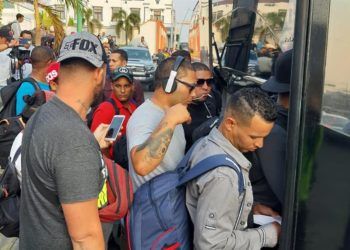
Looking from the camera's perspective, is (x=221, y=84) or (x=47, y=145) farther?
(x=221, y=84)

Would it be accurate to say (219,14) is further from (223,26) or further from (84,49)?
(84,49)

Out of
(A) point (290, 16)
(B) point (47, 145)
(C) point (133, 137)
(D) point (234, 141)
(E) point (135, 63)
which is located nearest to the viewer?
(B) point (47, 145)

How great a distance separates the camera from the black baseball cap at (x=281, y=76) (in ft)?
6.88

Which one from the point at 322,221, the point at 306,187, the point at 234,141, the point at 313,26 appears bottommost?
the point at 322,221

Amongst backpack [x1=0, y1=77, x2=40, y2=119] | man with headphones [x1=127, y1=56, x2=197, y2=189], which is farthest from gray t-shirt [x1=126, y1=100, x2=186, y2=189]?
Answer: backpack [x1=0, y1=77, x2=40, y2=119]

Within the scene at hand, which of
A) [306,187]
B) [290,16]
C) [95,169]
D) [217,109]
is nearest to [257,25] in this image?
[290,16]

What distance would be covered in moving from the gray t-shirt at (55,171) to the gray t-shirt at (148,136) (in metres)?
0.52

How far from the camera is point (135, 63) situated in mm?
17047

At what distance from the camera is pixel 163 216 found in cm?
192

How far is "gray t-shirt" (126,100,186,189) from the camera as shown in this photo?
7.33ft

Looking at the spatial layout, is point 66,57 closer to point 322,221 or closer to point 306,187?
point 306,187

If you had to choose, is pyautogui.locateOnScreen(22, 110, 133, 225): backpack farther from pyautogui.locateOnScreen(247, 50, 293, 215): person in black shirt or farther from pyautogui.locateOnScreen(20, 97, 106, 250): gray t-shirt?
pyautogui.locateOnScreen(247, 50, 293, 215): person in black shirt

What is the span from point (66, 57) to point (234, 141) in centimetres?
78

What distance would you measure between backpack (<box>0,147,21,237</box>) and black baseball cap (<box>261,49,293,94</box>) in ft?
4.36
